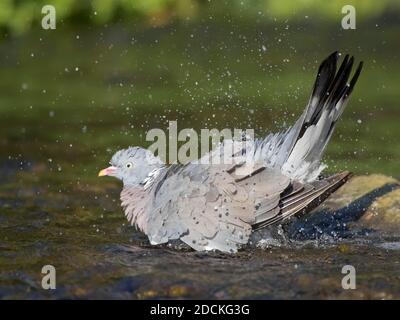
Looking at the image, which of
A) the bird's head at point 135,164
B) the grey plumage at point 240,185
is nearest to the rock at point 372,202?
the grey plumage at point 240,185

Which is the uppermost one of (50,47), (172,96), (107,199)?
(50,47)

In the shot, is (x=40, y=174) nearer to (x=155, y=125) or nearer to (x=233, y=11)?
(x=155, y=125)

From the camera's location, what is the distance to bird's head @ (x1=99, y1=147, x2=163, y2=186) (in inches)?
253

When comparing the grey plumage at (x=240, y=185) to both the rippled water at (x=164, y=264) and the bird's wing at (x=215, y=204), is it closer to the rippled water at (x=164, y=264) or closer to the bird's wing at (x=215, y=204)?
the bird's wing at (x=215, y=204)

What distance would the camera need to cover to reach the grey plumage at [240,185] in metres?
6.02

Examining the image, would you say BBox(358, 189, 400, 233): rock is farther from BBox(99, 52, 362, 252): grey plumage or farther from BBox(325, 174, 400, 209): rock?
BBox(99, 52, 362, 252): grey plumage

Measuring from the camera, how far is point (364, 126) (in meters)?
9.34

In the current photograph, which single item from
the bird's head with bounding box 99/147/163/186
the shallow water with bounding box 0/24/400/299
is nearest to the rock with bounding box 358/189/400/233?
the shallow water with bounding box 0/24/400/299

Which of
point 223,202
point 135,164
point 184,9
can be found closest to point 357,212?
point 223,202

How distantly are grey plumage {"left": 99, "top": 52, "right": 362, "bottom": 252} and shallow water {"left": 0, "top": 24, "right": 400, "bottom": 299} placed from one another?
0.59 ft

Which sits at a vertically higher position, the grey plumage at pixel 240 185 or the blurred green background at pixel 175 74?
the blurred green background at pixel 175 74

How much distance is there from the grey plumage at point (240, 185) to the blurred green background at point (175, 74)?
1.86 meters

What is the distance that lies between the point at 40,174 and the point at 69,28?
4.78m

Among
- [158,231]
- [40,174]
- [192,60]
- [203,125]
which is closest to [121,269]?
[158,231]
